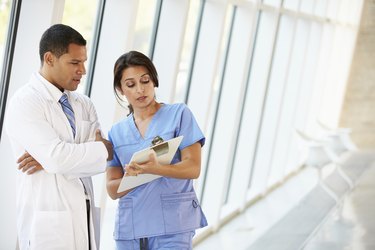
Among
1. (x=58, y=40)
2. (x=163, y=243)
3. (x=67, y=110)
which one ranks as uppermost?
(x=58, y=40)

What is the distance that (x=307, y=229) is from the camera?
7023 mm

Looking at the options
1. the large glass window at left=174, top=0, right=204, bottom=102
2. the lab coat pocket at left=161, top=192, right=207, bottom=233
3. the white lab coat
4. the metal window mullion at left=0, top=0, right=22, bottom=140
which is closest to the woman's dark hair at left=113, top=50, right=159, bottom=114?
the white lab coat

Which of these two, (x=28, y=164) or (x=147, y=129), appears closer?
(x=28, y=164)

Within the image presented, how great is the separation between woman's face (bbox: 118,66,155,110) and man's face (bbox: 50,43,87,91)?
0.68ft

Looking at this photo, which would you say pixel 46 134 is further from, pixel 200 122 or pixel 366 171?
pixel 366 171

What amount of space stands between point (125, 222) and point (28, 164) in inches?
21.8

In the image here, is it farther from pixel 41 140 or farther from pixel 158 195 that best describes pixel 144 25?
pixel 41 140

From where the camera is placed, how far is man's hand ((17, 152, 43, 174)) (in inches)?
106

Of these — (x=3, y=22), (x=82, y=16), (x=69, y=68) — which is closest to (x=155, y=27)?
(x=82, y=16)

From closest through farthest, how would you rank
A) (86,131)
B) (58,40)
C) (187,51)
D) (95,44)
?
(58,40) < (86,131) < (95,44) < (187,51)

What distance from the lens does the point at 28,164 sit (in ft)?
8.80

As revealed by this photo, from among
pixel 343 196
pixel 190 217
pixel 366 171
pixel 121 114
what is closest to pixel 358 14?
pixel 366 171

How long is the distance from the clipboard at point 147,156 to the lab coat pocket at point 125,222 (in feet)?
0.48

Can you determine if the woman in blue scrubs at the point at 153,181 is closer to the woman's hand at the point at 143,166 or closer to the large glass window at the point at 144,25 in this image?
the woman's hand at the point at 143,166
